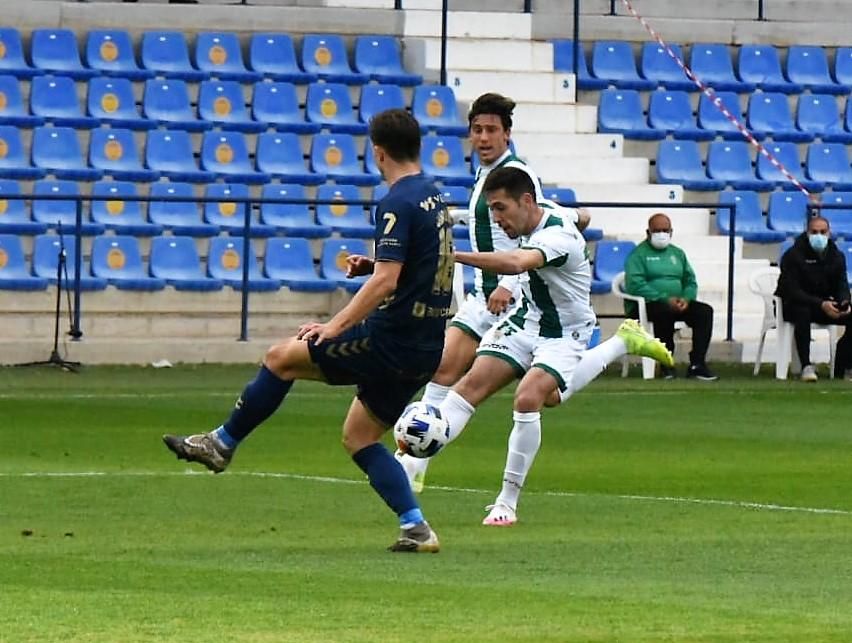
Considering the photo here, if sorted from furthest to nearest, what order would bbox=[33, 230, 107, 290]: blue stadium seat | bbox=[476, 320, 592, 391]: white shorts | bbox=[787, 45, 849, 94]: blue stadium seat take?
1. bbox=[787, 45, 849, 94]: blue stadium seat
2. bbox=[33, 230, 107, 290]: blue stadium seat
3. bbox=[476, 320, 592, 391]: white shorts

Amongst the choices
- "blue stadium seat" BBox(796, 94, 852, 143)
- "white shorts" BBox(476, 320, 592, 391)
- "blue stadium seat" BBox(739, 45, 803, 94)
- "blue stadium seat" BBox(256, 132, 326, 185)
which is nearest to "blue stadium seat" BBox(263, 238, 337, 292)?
"blue stadium seat" BBox(256, 132, 326, 185)

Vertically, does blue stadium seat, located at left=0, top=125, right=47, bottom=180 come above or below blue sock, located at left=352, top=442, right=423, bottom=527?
above

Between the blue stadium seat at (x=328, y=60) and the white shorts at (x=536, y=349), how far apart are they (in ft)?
46.2

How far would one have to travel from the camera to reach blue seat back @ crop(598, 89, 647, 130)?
27.9 m

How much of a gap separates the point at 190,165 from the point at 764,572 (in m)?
15.6

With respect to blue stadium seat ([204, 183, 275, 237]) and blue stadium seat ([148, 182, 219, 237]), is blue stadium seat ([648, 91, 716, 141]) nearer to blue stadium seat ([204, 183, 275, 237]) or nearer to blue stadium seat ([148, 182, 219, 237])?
blue stadium seat ([204, 183, 275, 237])

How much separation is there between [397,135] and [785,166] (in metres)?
18.9

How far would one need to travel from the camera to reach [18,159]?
2394 cm

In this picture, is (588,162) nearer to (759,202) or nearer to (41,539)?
(759,202)

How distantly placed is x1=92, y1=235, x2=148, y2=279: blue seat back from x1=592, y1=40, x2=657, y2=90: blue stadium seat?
7.40m

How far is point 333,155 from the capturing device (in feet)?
83.6

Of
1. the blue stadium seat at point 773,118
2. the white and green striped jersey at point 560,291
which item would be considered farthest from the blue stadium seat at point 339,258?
the white and green striped jersey at point 560,291

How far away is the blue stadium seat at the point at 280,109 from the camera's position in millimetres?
25484

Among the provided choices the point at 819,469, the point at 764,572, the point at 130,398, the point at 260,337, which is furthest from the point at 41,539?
the point at 260,337
